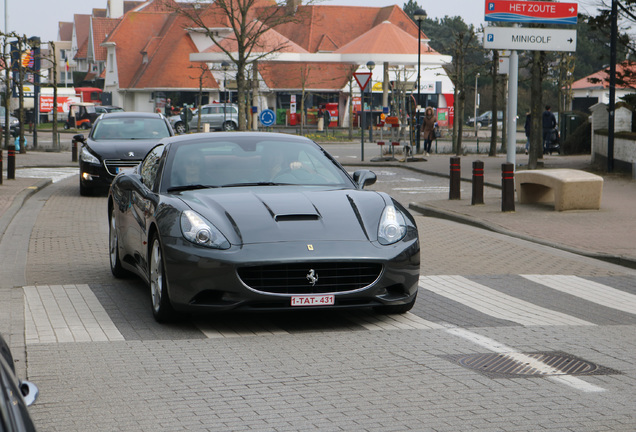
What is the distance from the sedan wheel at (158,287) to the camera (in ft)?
24.4

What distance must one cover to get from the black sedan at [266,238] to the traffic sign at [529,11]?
53.2 feet

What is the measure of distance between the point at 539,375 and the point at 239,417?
196 cm

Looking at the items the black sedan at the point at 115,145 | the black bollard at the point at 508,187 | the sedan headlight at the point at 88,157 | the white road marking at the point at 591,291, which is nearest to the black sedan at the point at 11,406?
the white road marking at the point at 591,291

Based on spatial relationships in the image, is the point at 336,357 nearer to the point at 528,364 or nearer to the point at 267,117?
the point at 528,364

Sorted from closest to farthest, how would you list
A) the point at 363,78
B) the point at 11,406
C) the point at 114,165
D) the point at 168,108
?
the point at 11,406
the point at 114,165
the point at 363,78
the point at 168,108

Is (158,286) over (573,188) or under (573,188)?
under

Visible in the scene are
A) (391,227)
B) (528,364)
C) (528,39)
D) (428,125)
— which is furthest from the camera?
(428,125)

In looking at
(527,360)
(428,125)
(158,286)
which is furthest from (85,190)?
(428,125)

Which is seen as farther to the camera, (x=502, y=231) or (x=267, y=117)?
(x=267, y=117)

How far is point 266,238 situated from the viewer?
7.10 metres

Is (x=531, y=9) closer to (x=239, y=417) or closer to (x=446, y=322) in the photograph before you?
(x=446, y=322)

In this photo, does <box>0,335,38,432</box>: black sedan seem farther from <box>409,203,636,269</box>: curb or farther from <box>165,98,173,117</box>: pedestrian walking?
<box>165,98,173,117</box>: pedestrian walking

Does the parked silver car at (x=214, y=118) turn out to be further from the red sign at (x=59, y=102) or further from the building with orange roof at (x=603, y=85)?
the red sign at (x=59, y=102)

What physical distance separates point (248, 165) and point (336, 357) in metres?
2.45
